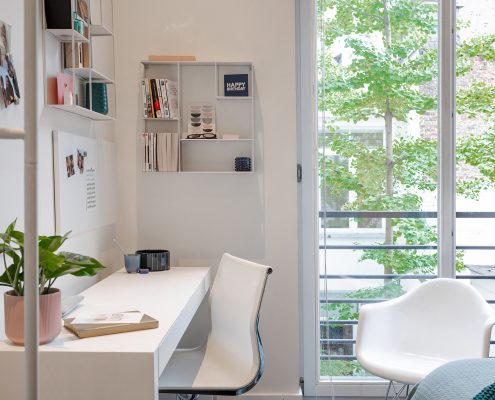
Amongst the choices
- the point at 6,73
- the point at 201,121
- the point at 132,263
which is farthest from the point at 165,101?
the point at 6,73

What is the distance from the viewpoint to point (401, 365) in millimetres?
2559

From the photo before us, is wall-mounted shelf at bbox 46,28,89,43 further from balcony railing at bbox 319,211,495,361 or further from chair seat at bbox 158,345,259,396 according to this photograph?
balcony railing at bbox 319,211,495,361

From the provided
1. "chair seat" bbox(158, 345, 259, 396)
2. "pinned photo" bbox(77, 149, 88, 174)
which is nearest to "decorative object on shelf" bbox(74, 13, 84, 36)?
"pinned photo" bbox(77, 149, 88, 174)

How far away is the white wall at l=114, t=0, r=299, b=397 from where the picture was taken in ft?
10.6

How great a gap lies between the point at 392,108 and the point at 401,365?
4.88 ft

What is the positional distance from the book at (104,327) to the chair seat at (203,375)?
437 millimetres

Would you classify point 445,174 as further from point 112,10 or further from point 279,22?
point 112,10

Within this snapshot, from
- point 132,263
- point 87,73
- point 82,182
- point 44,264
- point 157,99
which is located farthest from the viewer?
point 157,99

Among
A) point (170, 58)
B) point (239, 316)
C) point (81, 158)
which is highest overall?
point (170, 58)

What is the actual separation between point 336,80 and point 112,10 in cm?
132

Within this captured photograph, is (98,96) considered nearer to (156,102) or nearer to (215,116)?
(156,102)

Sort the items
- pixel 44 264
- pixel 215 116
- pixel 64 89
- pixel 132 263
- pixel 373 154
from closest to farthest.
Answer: pixel 44 264
pixel 64 89
pixel 132 263
pixel 215 116
pixel 373 154

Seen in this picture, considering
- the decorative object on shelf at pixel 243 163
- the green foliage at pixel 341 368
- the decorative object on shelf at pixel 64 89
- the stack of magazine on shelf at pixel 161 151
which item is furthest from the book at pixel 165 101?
the green foliage at pixel 341 368

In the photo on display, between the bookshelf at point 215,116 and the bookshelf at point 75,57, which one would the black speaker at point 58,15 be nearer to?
the bookshelf at point 75,57
